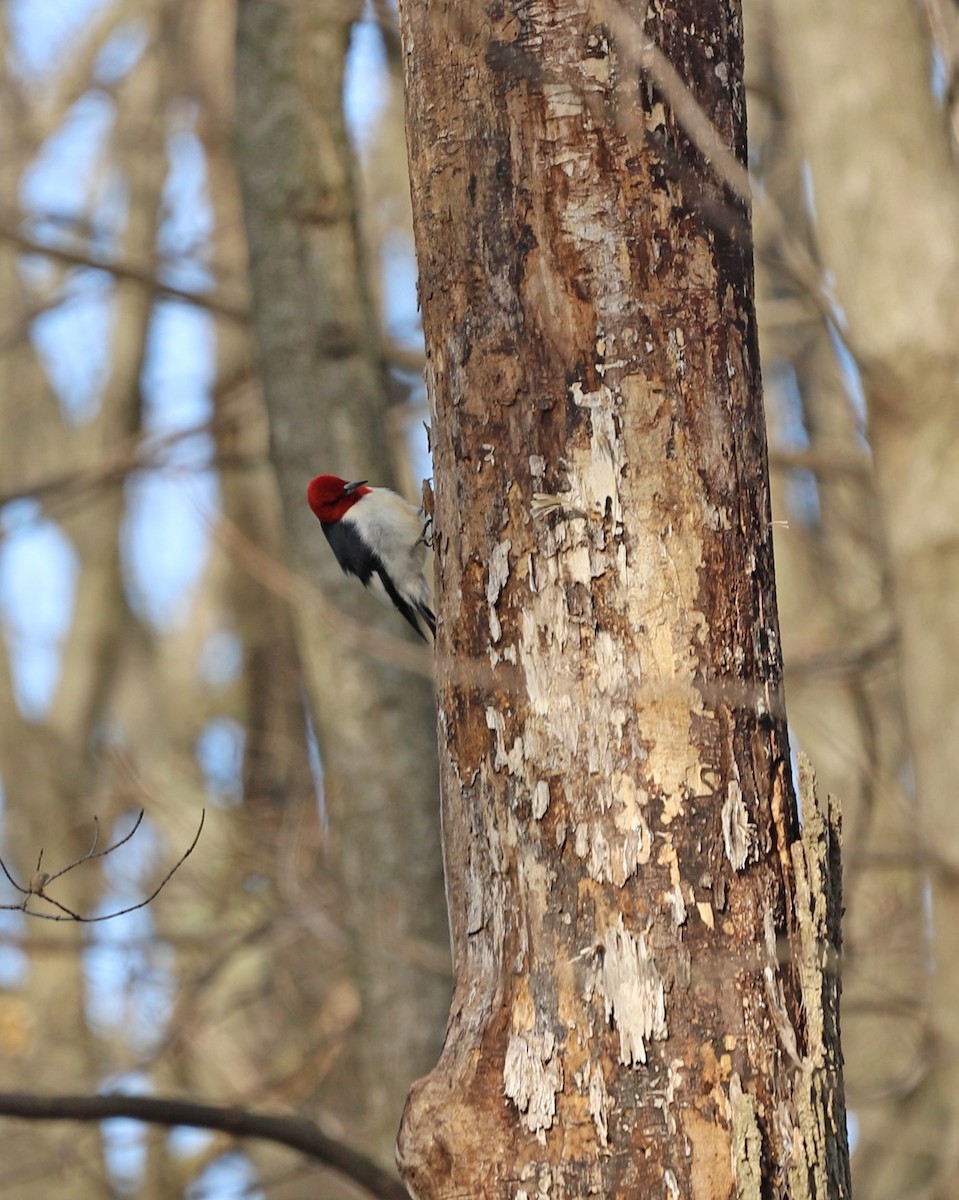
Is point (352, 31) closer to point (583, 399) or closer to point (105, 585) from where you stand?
point (583, 399)

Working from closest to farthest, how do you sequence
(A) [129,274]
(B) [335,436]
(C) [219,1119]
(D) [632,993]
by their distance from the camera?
(D) [632,993] → (C) [219,1119] → (B) [335,436] → (A) [129,274]

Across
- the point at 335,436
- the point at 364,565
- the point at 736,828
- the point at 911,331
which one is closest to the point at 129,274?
the point at 335,436

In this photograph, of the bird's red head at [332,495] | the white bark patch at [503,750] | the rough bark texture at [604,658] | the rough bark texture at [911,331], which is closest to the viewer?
the rough bark texture at [604,658]

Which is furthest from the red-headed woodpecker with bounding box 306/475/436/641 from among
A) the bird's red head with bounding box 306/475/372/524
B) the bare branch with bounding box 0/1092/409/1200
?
the bare branch with bounding box 0/1092/409/1200

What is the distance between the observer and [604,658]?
7.07 ft

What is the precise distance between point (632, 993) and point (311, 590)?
304cm

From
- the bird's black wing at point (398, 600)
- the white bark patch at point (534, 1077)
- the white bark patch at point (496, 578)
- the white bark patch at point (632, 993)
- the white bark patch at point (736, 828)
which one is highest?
the bird's black wing at point (398, 600)

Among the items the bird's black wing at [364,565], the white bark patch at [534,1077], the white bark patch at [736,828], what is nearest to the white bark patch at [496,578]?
the white bark patch at [736,828]

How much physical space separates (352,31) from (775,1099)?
4.26m

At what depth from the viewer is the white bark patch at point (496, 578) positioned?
223cm

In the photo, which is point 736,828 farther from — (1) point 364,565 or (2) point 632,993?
(1) point 364,565

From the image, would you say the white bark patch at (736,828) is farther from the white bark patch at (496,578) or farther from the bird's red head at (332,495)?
the bird's red head at (332,495)

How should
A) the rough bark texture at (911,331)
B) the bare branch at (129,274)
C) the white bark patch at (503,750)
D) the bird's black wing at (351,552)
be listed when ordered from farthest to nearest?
1. the bare branch at (129,274)
2. the bird's black wing at (351,552)
3. the rough bark texture at (911,331)
4. the white bark patch at (503,750)

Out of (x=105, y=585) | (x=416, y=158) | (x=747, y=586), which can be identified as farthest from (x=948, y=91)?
(x=105, y=585)
